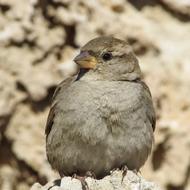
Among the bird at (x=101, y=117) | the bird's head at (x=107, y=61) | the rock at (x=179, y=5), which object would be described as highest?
the bird's head at (x=107, y=61)

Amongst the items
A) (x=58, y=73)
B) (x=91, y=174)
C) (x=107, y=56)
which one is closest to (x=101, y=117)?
(x=91, y=174)

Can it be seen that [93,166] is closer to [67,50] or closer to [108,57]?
[108,57]

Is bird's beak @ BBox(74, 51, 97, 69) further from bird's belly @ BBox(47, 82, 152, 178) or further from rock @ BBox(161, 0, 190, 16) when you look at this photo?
rock @ BBox(161, 0, 190, 16)

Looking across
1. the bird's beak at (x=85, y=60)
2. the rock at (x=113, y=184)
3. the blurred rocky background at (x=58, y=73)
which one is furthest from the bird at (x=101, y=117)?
the blurred rocky background at (x=58, y=73)

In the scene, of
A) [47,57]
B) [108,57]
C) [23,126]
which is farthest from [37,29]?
[108,57]

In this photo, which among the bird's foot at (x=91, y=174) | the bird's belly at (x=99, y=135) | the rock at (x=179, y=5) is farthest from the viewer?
the rock at (x=179, y=5)

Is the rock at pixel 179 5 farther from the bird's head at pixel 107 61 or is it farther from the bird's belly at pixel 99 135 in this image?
the bird's belly at pixel 99 135

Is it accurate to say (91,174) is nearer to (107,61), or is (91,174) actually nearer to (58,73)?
(107,61)
